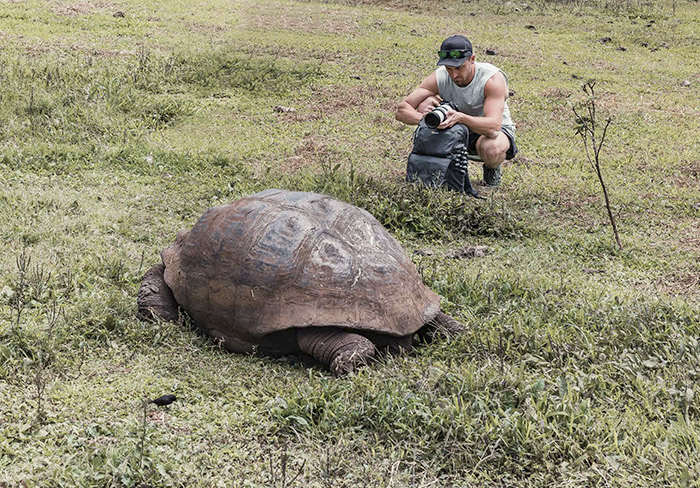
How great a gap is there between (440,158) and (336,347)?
3.31 meters

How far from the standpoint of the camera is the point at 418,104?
24.1 feet

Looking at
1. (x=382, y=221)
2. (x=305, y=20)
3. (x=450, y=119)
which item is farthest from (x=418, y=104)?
(x=305, y=20)

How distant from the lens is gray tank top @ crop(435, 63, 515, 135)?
7020 mm

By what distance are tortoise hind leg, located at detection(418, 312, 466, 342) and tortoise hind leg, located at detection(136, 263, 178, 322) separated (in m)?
1.56

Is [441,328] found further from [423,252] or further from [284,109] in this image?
[284,109]

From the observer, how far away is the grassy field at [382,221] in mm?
3189

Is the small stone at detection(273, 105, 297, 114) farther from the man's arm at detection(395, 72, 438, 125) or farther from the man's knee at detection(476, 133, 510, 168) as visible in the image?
the man's knee at detection(476, 133, 510, 168)

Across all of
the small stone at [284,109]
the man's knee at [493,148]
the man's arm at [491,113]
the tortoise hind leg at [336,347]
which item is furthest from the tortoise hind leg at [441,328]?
→ the small stone at [284,109]

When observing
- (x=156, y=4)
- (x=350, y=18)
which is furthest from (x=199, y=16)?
(x=350, y=18)

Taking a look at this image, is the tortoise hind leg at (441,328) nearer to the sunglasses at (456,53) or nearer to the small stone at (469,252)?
the small stone at (469,252)

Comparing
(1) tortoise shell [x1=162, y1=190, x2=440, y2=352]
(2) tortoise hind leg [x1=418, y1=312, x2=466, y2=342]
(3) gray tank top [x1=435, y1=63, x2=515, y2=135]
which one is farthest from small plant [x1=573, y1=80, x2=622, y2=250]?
(1) tortoise shell [x1=162, y1=190, x2=440, y2=352]

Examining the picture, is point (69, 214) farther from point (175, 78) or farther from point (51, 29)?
point (51, 29)

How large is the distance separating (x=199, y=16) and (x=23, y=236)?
10.6 meters

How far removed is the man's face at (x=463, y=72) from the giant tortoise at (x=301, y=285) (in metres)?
2.92
